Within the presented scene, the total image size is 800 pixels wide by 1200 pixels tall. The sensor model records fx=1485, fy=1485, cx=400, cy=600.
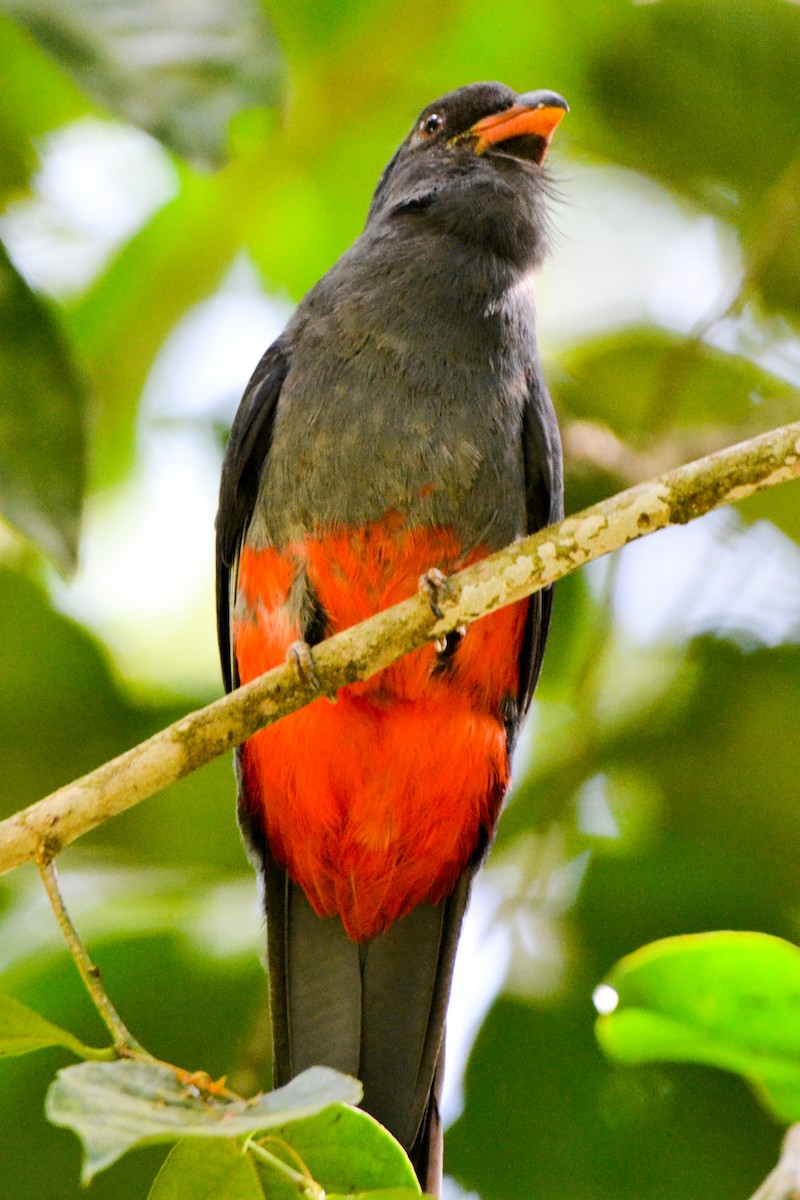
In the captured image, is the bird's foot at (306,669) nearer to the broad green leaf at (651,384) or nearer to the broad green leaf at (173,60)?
the broad green leaf at (173,60)

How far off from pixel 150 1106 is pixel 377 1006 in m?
1.47

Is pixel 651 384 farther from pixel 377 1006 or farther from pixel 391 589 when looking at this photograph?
pixel 377 1006

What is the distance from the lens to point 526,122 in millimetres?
3400

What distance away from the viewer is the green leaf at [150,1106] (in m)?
1.43

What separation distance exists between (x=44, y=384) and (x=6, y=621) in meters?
0.69

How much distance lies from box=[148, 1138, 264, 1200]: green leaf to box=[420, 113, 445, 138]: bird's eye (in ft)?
8.22

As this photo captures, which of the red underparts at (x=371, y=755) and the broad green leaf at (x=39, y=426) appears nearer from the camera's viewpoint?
the broad green leaf at (x=39, y=426)

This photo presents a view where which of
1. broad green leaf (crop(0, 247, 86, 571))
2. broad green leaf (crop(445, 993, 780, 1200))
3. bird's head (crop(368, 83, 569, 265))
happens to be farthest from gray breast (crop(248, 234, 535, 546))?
broad green leaf (crop(445, 993, 780, 1200))

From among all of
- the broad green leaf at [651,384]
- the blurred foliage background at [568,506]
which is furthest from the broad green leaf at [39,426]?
the broad green leaf at [651,384]

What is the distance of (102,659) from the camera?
11.2 feet

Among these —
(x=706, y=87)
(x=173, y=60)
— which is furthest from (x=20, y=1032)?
(x=706, y=87)

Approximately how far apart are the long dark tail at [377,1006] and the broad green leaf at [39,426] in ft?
3.24

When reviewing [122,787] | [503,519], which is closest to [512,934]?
[503,519]

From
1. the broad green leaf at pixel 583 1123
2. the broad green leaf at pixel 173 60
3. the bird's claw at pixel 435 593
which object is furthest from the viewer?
the broad green leaf at pixel 583 1123
